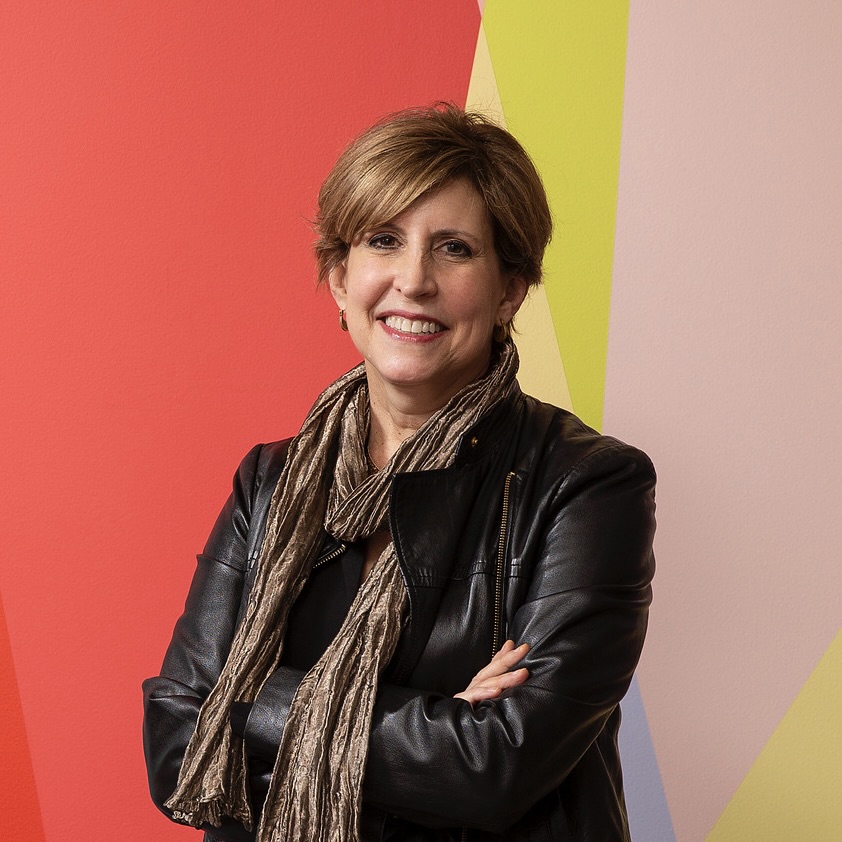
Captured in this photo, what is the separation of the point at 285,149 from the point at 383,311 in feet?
3.75

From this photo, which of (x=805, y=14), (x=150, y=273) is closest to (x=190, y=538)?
(x=150, y=273)

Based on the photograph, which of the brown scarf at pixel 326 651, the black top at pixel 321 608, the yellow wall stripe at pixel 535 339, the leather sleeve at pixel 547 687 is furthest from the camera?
the yellow wall stripe at pixel 535 339

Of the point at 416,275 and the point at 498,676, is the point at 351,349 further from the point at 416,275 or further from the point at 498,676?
the point at 498,676

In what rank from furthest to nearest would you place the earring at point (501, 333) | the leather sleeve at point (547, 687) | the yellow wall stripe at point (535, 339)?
the yellow wall stripe at point (535, 339) < the earring at point (501, 333) < the leather sleeve at point (547, 687)

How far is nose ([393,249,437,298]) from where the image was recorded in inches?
71.9

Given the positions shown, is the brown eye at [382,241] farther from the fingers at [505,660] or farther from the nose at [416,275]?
the fingers at [505,660]

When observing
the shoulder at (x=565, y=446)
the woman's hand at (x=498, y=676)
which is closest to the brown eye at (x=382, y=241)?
the shoulder at (x=565, y=446)

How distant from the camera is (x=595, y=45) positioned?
110 inches

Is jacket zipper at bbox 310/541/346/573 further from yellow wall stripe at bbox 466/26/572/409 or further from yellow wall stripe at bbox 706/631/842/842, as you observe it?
yellow wall stripe at bbox 706/631/842/842

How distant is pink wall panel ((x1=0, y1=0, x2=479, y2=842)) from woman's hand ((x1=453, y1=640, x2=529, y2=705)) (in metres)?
1.38

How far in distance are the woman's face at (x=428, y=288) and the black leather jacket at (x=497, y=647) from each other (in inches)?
5.8

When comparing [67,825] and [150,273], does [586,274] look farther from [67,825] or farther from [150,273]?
[67,825]

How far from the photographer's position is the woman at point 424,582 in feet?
5.33

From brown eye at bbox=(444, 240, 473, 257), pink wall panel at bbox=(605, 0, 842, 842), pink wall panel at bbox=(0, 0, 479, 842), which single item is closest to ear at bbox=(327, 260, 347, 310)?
brown eye at bbox=(444, 240, 473, 257)
